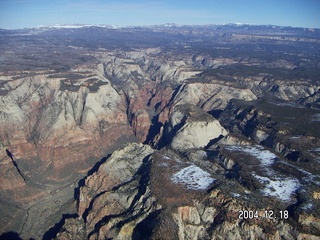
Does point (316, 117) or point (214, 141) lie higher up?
point (316, 117)

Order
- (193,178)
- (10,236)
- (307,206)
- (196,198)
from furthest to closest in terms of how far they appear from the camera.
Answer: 1. (10,236)
2. (193,178)
3. (196,198)
4. (307,206)

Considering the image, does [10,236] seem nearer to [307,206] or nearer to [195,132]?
[195,132]

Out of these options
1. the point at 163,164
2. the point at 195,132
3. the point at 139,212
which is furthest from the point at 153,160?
the point at 195,132

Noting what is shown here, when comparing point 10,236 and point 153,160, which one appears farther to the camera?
point 153,160

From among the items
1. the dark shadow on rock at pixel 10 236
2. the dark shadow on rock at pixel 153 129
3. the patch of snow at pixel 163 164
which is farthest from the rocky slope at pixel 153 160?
the dark shadow on rock at pixel 10 236
